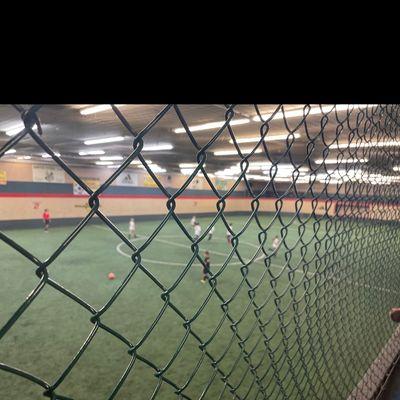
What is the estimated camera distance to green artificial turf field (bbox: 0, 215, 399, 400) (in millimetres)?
1964

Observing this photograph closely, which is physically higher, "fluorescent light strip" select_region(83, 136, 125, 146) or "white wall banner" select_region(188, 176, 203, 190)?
"white wall banner" select_region(188, 176, 203, 190)

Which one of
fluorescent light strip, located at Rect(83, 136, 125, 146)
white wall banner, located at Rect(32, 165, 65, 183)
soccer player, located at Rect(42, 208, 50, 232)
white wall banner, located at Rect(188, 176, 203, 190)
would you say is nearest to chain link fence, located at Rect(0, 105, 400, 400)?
fluorescent light strip, located at Rect(83, 136, 125, 146)

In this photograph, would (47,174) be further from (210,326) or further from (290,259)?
(290,259)

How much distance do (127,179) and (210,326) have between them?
16487 millimetres

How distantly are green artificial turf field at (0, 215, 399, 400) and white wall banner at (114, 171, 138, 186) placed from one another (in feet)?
32.4

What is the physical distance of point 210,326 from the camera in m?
5.44

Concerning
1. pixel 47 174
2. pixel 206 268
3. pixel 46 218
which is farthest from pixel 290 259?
pixel 47 174

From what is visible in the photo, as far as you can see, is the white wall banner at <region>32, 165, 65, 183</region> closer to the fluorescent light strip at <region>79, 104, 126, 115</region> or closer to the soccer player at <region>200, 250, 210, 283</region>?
the fluorescent light strip at <region>79, 104, 126, 115</region>

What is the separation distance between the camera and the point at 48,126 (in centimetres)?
879

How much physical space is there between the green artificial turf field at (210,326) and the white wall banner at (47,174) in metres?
7.07

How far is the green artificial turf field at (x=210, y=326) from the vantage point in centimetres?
196
